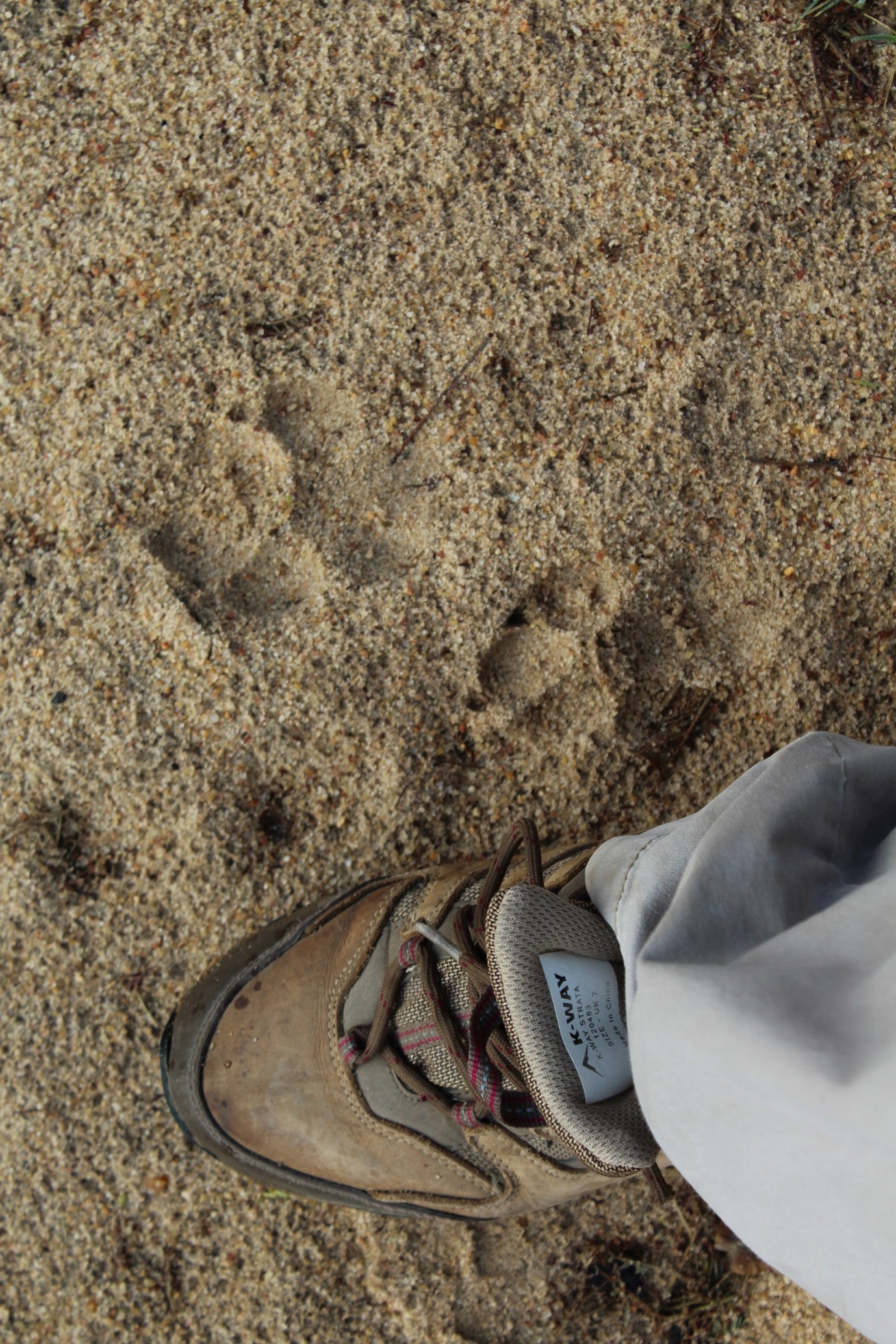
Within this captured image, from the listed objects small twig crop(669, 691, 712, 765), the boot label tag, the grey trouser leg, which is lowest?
small twig crop(669, 691, 712, 765)

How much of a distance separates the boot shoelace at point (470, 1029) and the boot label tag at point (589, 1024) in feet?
0.36

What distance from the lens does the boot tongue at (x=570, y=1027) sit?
1.17 metres

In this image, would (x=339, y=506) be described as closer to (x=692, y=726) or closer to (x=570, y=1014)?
(x=692, y=726)

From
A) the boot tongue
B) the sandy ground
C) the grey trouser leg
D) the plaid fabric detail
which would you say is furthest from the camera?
the sandy ground

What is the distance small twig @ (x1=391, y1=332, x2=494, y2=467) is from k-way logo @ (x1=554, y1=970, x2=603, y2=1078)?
3.03 feet

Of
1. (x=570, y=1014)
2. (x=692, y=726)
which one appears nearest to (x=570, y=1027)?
(x=570, y=1014)

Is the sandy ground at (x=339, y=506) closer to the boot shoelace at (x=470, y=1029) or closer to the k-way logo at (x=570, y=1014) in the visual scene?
the boot shoelace at (x=470, y=1029)

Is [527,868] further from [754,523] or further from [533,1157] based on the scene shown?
[754,523]

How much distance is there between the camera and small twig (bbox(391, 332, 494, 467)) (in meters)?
1.63

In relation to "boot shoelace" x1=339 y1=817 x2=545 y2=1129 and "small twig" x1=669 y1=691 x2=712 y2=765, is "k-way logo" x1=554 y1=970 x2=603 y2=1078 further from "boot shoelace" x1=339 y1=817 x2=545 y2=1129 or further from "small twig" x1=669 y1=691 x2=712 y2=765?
"small twig" x1=669 y1=691 x2=712 y2=765

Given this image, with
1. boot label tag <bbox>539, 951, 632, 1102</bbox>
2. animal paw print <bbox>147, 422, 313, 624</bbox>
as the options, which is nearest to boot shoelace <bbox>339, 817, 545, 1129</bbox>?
boot label tag <bbox>539, 951, 632, 1102</bbox>

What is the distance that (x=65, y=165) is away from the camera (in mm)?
1655

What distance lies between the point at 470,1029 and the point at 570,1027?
197mm

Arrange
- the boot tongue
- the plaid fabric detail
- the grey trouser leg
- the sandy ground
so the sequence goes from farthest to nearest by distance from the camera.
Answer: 1. the sandy ground
2. the plaid fabric detail
3. the boot tongue
4. the grey trouser leg
